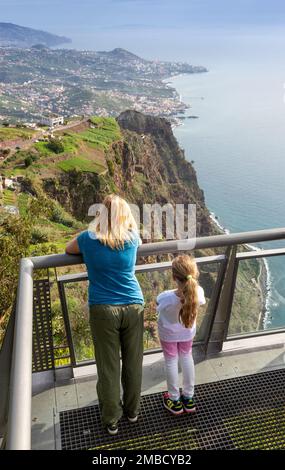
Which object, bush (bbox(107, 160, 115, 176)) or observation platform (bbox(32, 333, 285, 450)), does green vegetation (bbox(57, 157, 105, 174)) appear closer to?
bush (bbox(107, 160, 115, 176))

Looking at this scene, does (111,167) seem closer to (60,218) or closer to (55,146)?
(55,146)

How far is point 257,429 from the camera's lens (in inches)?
110

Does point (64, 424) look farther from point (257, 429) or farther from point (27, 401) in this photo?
point (27, 401)

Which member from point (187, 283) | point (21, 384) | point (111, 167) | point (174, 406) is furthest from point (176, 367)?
point (111, 167)

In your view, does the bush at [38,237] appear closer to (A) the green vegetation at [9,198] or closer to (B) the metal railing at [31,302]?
(A) the green vegetation at [9,198]

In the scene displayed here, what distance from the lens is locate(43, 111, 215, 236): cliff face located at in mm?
50031

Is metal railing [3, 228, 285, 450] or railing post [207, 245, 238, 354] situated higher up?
metal railing [3, 228, 285, 450]

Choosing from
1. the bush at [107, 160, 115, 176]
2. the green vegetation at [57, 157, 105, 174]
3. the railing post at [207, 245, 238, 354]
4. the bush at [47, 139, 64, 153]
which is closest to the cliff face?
the bush at [107, 160, 115, 176]

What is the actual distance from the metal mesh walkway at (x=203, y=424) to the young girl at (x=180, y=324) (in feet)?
0.36

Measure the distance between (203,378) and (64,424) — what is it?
103 centimetres

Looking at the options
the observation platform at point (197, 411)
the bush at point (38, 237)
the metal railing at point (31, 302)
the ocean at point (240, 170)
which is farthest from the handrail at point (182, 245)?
the ocean at point (240, 170)

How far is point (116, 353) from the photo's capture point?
2699 mm

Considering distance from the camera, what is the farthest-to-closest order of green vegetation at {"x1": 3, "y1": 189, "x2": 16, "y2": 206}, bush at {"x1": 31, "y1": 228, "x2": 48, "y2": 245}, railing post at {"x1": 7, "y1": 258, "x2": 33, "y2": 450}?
green vegetation at {"x1": 3, "y1": 189, "x2": 16, "y2": 206}
bush at {"x1": 31, "y1": 228, "x2": 48, "y2": 245}
railing post at {"x1": 7, "y1": 258, "x2": 33, "y2": 450}
